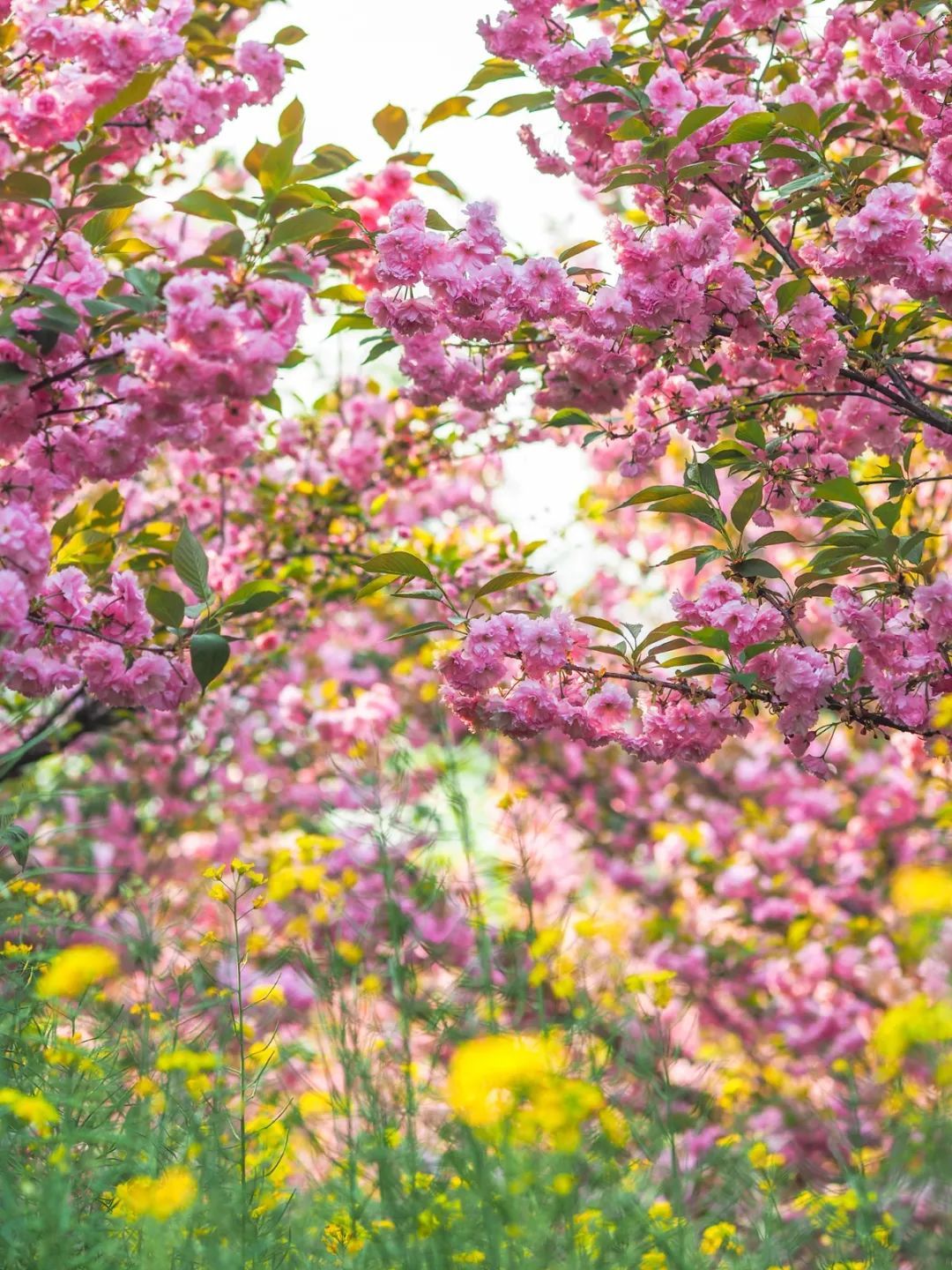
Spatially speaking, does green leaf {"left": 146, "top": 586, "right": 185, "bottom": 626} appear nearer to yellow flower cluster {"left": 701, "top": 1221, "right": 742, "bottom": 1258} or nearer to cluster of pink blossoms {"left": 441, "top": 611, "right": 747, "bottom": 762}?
cluster of pink blossoms {"left": 441, "top": 611, "right": 747, "bottom": 762}

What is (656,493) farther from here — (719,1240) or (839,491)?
(719,1240)

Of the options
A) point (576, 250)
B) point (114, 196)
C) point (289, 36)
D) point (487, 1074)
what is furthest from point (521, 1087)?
point (289, 36)

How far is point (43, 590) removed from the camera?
2572 mm

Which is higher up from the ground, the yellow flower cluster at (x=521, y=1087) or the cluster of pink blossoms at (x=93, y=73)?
the cluster of pink blossoms at (x=93, y=73)

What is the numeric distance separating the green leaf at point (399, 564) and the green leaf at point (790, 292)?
0.85 m

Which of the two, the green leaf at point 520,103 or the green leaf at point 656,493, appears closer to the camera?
the green leaf at point 656,493

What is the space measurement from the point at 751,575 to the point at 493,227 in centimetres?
90

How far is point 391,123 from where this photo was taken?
298 cm

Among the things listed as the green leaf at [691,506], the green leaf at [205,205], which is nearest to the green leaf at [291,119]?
the green leaf at [205,205]

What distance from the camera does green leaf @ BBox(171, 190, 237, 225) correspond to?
2.46 meters

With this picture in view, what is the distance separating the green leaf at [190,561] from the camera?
2352 mm

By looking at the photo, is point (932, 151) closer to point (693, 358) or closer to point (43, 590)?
point (693, 358)

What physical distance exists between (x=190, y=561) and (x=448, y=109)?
1.33 metres

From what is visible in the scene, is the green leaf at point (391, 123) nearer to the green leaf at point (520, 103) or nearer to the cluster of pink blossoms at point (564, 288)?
the green leaf at point (520, 103)
